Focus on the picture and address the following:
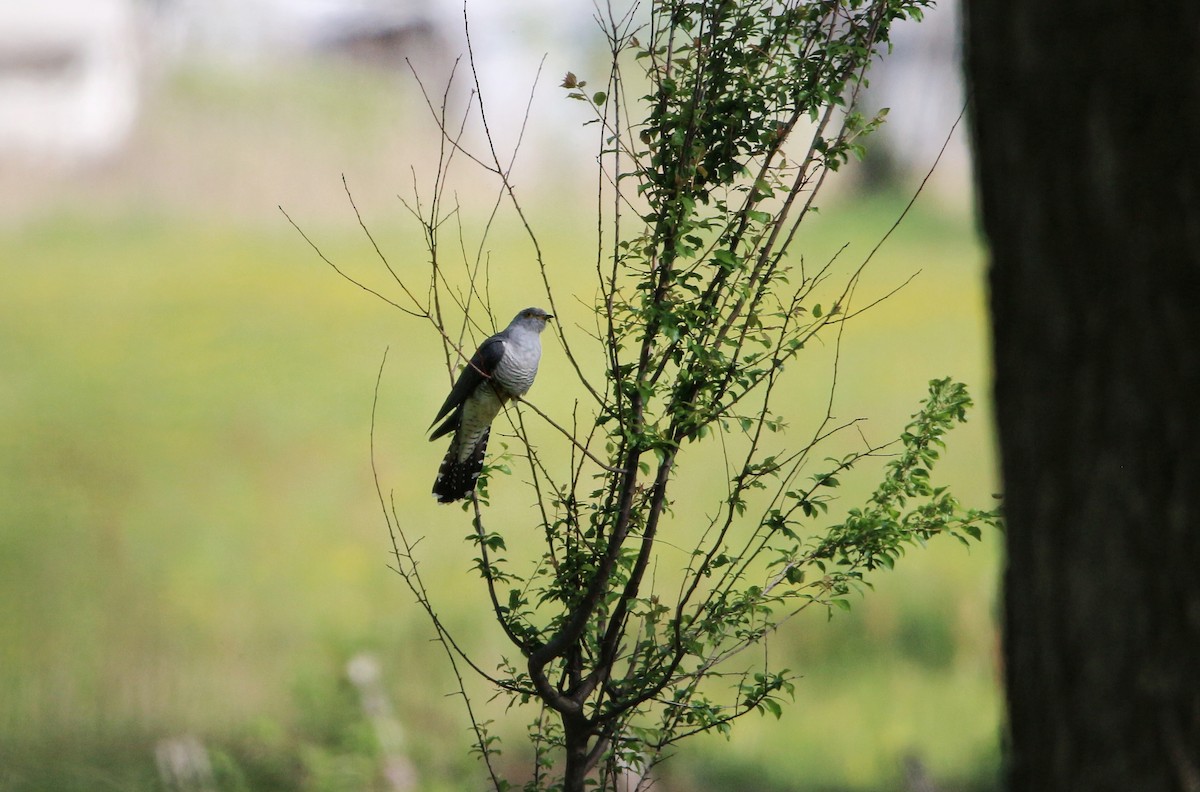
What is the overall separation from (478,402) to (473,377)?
0.52 feet

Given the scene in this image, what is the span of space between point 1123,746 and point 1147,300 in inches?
21.1

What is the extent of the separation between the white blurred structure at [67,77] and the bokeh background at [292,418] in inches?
1.3

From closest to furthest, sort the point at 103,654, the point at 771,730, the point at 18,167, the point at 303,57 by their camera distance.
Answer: the point at 771,730 < the point at 103,654 < the point at 18,167 < the point at 303,57

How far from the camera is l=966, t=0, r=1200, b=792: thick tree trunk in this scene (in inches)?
52.3

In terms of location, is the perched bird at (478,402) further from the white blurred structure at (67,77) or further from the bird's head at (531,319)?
the white blurred structure at (67,77)

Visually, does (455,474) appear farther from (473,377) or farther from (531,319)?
(531,319)

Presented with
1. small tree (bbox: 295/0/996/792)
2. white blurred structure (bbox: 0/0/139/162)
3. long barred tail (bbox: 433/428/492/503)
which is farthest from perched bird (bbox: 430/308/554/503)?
white blurred structure (bbox: 0/0/139/162)

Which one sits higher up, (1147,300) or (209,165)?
(209,165)

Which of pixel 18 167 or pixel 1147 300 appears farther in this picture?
pixel 18 167

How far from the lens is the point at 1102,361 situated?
1.37 m

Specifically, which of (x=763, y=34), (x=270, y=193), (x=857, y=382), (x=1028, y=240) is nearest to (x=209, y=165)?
(x=270, y=193)

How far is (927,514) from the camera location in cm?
294

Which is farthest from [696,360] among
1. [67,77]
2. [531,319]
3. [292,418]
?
[67,77]

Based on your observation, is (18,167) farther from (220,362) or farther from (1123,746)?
(1123,746)
